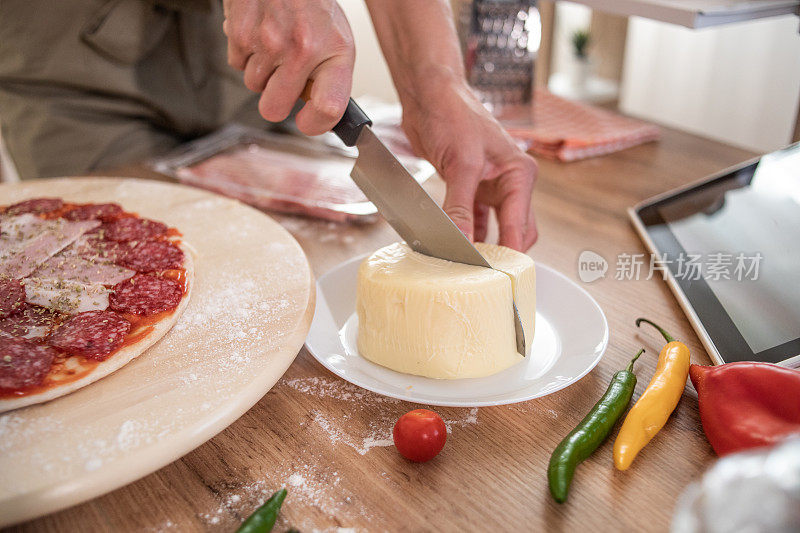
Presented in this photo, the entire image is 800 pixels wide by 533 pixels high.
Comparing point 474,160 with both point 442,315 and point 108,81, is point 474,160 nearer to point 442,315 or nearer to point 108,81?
point 442,315

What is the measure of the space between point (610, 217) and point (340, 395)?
1.11 m

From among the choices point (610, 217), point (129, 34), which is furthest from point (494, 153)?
point (129, 34)

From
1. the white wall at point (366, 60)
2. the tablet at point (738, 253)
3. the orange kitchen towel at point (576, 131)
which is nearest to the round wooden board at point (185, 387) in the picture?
the tablet at point (738, 253)

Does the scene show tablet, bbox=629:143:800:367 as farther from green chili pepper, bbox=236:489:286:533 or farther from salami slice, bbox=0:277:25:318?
salami slice, bbox=0:277:25:318

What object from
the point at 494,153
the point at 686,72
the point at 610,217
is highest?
the point at 494,153

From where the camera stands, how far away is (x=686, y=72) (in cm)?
474

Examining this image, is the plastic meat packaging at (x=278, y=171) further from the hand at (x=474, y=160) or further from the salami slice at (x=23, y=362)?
the salami slice at (x=23, y=362)

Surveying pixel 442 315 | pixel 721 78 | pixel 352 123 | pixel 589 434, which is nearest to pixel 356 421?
pixel 442 315

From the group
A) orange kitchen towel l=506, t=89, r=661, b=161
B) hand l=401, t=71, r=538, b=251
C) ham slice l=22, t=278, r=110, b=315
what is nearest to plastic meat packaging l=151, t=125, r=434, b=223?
hand l=401, t=71, r=538, b=251

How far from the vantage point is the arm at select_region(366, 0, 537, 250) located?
1.48 meters

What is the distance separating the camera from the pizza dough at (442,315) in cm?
114

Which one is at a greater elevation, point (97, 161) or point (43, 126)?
point (43, 126)

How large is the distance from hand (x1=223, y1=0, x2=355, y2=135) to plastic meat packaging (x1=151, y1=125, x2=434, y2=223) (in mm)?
480

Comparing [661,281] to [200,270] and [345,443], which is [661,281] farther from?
[200,270]
